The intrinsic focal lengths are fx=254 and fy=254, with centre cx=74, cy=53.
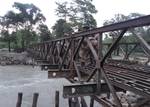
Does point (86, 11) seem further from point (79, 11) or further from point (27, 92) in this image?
point (27, 92)

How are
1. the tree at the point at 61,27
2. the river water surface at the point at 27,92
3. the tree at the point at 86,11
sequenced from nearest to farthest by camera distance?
the river water surface at the point at 27,92 → the tree at the point at 61,27 → the tree at the point at 86,11

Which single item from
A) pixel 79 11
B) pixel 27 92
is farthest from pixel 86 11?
pixel 27 92

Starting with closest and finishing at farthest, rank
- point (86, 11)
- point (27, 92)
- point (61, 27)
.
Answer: point (27, 92), point (61, 27), point (86, 11)

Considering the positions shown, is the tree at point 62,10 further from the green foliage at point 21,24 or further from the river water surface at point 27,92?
the river water surface at point 27,92

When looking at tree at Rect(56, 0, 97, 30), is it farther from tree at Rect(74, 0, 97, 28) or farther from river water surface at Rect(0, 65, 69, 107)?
river water surface at Rect(0, 65, 69, 107)

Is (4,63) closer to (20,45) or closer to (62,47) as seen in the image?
(20,45)

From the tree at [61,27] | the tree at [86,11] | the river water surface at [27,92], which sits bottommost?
the river water surface at [27,92]

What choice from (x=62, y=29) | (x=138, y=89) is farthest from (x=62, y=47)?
(x=62, y=29)

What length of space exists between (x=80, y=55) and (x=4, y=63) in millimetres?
32327

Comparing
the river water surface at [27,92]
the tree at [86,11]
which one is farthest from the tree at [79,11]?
the river water surface at [27,92]

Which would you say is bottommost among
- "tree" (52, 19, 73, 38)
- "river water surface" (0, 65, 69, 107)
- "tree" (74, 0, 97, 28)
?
"river water surface" (0, 65, 69, 107)

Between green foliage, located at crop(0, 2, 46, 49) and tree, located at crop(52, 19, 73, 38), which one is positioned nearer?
tree, located at crop(52, 19, 73, 38)

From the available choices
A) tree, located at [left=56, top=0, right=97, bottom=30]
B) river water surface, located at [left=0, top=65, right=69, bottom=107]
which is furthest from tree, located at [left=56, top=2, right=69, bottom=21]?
river water surface, located at [left=0, top=65, right=69, bottom=107]

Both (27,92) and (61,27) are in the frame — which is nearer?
(27,92)
